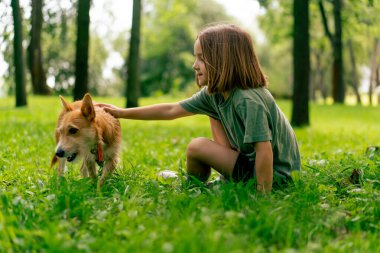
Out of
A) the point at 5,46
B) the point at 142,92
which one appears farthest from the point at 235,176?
the point at 142,92

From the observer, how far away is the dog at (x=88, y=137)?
16.1ft

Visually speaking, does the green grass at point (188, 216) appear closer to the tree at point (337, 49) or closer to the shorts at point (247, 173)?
the shorts at point (247, 173)

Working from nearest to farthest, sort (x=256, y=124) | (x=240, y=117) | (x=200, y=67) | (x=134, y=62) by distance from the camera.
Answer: (x=256, y=124) < (x=240, y=117) < (x=200, y=67) < (x=134, y=62)

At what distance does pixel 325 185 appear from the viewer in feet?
16.4

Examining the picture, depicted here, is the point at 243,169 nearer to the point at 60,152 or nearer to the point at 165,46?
the point at 60,152

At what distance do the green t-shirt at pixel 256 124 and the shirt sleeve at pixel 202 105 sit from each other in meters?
0.02

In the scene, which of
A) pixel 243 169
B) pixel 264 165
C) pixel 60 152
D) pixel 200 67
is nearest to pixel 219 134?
pixel 243 169

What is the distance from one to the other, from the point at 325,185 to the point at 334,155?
2995 millimetres

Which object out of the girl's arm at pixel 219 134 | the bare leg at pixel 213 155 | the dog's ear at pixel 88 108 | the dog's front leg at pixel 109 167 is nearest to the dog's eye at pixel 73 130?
the dog's ear at pixel 88 108

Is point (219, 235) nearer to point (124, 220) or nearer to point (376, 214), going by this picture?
point (124, 220)

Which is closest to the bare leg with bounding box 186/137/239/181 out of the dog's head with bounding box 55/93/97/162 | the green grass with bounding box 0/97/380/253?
the green grass with bounding box 0/97/380/253

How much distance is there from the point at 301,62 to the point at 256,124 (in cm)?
948

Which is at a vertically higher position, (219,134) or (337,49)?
(337,49)

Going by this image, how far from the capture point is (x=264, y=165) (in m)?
4.42
